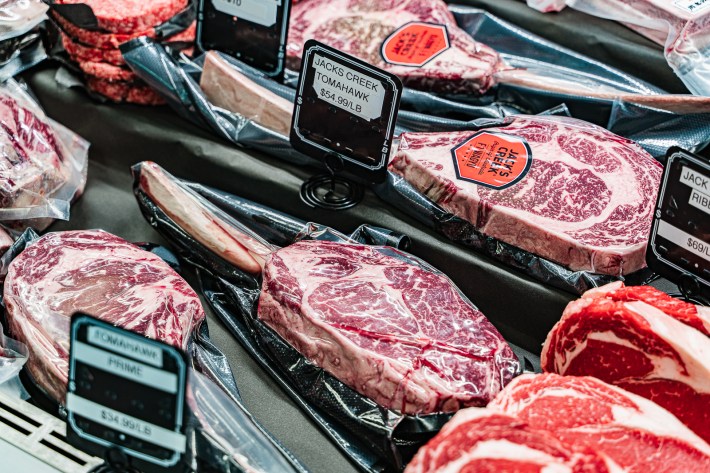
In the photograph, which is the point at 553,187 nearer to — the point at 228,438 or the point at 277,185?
the point at 277,185

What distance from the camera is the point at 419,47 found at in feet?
9.30

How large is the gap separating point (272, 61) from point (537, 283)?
112 cm

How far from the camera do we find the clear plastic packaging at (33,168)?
8.13 feet

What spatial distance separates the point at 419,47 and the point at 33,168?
4.23 ft

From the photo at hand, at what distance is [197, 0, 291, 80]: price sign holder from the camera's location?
8.60ft

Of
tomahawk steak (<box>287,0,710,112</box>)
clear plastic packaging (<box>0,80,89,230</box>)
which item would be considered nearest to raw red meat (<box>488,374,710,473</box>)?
tomahawk steak (<box>287,0,710,112</box>)

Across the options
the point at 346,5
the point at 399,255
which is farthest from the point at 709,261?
the point at 346,5

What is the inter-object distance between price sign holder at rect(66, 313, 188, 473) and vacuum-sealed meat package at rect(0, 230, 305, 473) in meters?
0.09

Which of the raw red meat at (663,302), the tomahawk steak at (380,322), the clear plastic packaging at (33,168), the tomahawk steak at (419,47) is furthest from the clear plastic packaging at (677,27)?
the clear plastic packaging at (33,168)

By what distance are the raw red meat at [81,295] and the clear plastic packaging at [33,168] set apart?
29cm

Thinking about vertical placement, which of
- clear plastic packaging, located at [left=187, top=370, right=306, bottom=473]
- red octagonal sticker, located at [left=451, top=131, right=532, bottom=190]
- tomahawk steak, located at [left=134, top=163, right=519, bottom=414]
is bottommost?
clear plastic packaging, located at [left=187, top=370, right=306, bottom=473]

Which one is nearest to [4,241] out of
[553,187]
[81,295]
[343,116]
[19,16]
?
[81,295]

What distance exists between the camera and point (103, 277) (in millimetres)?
2129

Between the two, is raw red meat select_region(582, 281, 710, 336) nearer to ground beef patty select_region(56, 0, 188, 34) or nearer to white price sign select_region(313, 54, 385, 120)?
white price sign select_region(313, 54, 385, 120)
